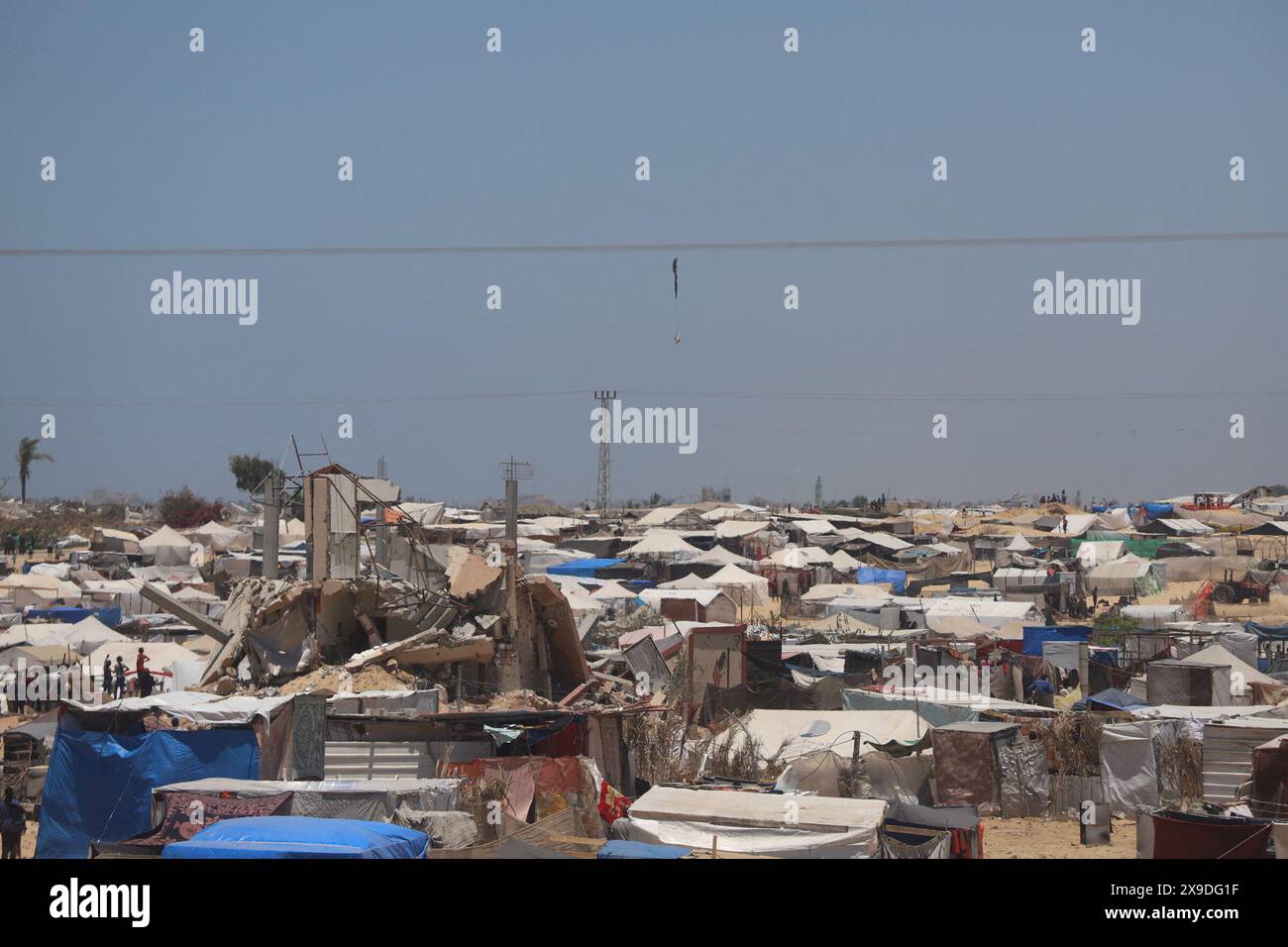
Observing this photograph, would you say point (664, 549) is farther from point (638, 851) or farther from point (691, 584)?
point (638, 851)

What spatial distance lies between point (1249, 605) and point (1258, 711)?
2127 cm

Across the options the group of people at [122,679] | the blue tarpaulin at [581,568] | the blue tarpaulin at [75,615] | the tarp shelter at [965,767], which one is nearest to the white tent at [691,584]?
the blue tarpaulin at [581,568]

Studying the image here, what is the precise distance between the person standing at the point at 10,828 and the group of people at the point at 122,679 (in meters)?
6.04

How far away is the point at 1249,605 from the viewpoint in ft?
111

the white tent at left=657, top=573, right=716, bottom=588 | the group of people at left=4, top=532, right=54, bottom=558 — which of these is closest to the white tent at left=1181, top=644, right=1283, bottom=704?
the white tent at left=657, top=573, right=716, bottom=588

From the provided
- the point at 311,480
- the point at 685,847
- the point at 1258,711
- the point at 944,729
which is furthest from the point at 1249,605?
the point at 685,847

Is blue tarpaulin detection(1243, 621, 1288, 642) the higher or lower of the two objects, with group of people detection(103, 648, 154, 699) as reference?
higher

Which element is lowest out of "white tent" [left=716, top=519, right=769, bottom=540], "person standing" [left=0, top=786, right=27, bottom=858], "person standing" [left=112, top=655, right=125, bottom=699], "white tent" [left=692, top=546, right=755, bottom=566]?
"person standing" [left=0, top=786, right=27, bottom=858]

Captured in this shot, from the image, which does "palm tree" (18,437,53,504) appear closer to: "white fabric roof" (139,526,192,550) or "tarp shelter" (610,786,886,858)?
"white fabric roof" (139,526,192,550)

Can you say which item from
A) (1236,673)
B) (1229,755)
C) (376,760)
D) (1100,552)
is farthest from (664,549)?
(376,760)

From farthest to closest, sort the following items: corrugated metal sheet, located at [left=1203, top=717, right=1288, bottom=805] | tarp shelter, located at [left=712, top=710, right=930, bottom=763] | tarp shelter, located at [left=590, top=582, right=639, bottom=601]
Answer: tarp shelter, located at [left=590, top=582, right=639, bottom=601] < tarp shelter, located at [left=712, top=710, right=930, bottom=763] < corrugated metal sheet, located at [left=1203, top=717, right=1288, bottom=805]

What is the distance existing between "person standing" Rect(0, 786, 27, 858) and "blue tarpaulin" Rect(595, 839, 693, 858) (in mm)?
5682

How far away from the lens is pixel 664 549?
43.4 meters

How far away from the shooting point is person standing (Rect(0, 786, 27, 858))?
11.3 meters
